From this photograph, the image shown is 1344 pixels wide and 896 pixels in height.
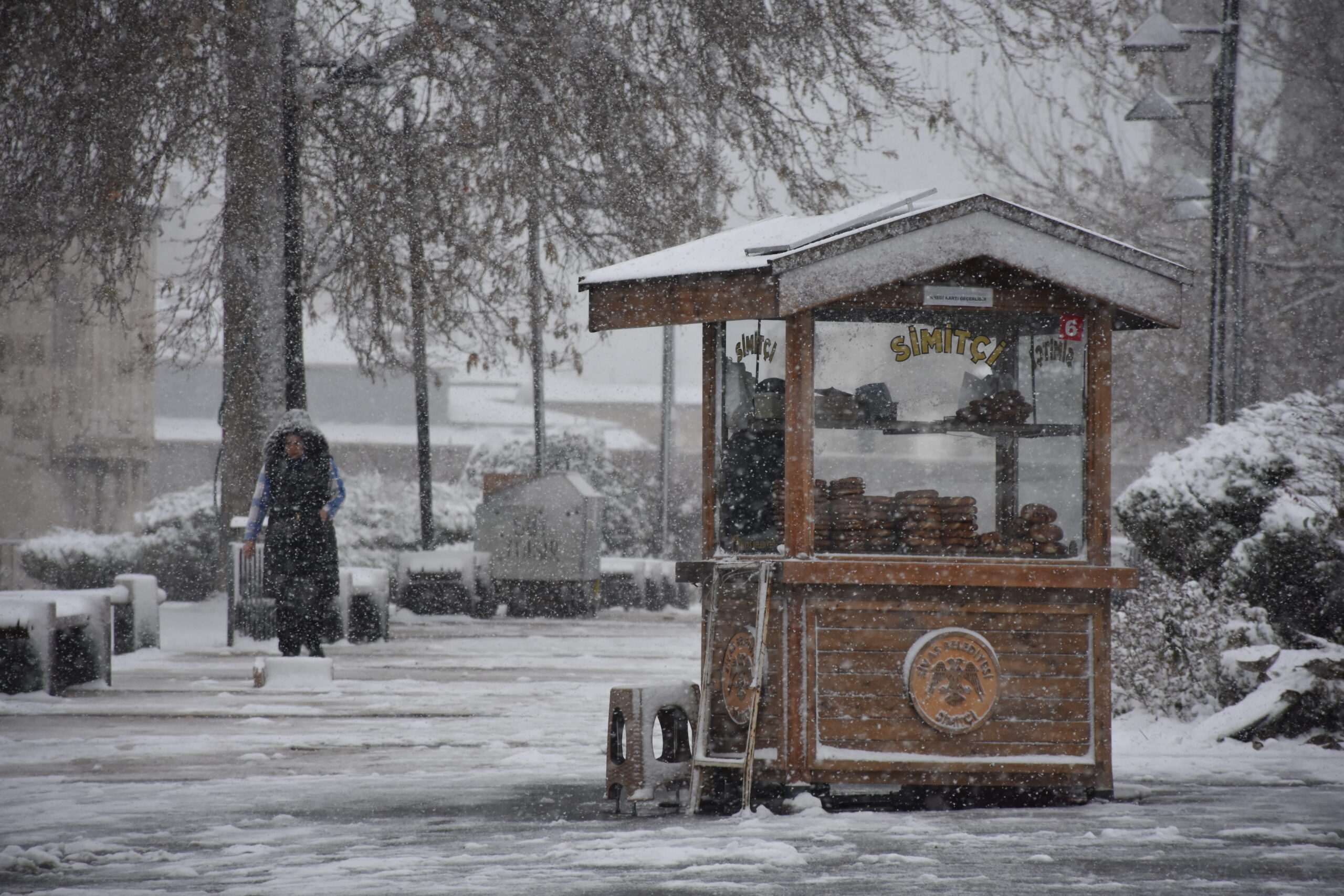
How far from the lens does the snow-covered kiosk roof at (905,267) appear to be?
6.55 m

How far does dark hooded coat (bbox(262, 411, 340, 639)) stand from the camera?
12.2m

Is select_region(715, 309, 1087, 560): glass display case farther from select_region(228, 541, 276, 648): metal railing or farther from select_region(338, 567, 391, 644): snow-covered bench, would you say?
select_region(338, 567, 391, 644): snow-covered bench

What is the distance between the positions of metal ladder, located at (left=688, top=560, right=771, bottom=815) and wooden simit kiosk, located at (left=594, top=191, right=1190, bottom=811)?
0.01 m

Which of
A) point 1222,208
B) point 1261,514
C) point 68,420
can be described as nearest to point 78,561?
point 68,420

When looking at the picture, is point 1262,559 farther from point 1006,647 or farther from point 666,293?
point 666,293

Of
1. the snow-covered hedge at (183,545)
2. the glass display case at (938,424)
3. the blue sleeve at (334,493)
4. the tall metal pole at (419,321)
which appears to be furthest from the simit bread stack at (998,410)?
the snow-covered hedge at (183,545)

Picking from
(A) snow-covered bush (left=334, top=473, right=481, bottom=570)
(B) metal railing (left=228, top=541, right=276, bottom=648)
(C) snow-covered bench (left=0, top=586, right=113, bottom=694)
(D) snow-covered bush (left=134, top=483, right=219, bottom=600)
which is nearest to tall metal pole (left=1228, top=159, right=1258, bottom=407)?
(B) metal railing (left=228, top=541, right=276, bottom=648)

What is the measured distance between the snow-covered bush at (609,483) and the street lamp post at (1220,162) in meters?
15.9

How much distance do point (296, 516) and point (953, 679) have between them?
718 centimetres

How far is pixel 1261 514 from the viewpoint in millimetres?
9336

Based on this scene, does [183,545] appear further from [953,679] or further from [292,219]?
[953,679]

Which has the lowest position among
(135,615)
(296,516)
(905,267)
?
(135,615)

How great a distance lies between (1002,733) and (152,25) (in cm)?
1170

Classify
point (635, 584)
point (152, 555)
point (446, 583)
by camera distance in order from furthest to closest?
point (635, 584) < point (152, 555) < point (446, 583)
